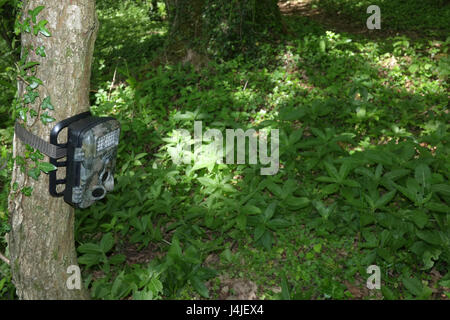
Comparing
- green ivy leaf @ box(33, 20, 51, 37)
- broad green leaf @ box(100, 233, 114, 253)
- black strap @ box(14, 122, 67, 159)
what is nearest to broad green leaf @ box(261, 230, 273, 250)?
broad green leaf @ box(100, 233, 114, 253)

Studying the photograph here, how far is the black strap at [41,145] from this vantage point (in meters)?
2.12

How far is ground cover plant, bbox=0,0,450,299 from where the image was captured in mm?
2820

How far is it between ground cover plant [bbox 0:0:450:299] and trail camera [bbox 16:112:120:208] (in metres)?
0.52

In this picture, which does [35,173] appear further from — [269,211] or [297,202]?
[297,202]

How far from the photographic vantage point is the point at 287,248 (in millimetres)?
3041

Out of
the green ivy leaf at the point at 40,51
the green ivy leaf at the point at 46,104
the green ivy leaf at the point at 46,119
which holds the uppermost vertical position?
the green ivy leaf at the point at 40,51

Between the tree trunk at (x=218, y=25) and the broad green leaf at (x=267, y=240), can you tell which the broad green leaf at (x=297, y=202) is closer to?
the broad green leaf at (x=267, y=240)

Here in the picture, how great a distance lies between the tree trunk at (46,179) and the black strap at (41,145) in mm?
50

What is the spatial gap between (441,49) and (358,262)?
4.16 metres

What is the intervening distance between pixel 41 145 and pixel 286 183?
6.87ft

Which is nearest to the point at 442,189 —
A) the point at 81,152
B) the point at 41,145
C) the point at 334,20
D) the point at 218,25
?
the point at 81,152

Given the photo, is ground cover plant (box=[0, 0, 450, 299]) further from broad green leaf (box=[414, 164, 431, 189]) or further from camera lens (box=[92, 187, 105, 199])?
camera lens (box=[92, 187, 105, 199])

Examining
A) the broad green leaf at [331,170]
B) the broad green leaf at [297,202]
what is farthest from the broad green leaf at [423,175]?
the broad green leaf at [297,202]

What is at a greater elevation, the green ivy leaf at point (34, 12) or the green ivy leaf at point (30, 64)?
the green ivy leaf at point (34, 12)
